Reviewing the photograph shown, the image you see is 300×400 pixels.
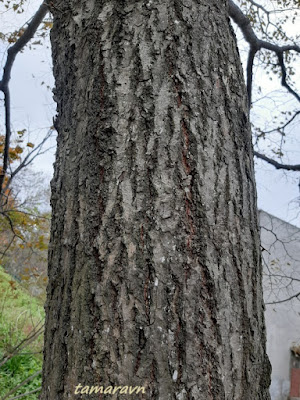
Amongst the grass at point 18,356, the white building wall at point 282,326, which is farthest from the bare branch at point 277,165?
the white building wall at point 282,326

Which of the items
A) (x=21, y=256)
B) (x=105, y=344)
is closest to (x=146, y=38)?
(x=105, y=344)

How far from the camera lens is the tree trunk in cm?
85

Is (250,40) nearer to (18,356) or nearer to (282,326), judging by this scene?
(18,356)

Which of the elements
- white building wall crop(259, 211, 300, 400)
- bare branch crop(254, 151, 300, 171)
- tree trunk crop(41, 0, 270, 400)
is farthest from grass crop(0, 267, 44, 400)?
white building wall crop(259, 211, 300, 400)

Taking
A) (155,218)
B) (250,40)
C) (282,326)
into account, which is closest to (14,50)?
(250,40)

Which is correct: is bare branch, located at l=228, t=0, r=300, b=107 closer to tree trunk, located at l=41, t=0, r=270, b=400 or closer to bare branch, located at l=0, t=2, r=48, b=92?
bare branch, located at l=0, t=2, r=48, b=92

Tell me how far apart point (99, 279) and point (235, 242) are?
331 mm

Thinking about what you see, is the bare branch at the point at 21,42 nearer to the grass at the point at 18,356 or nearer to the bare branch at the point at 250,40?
the bare branch at the point at 250,40

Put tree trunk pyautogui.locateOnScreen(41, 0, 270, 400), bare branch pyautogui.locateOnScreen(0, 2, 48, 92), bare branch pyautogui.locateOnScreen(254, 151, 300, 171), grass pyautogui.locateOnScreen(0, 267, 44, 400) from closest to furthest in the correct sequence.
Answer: tree trunk pyautogui.locateOnScreen(41, 0, 270, 400), bare branch pyautogui.locateOnScreen(0, 2, 48, 92), bare branch pyautogui.locateOnScreen(254, 151, 300, 171), grass pyautogui.locateOnScreen(0, 267, 44, 400)

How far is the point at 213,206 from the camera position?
953 mm

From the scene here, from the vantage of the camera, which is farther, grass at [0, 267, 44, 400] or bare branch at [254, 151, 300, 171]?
grass at [0, 267, 44, 400]

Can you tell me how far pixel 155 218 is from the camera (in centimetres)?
91

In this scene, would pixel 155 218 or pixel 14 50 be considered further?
pixel 14 50

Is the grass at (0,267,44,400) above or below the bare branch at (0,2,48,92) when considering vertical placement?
below
